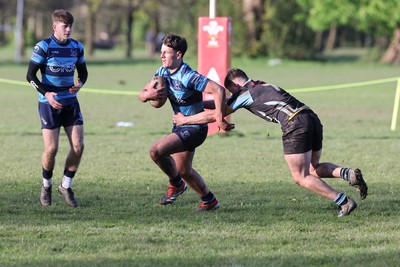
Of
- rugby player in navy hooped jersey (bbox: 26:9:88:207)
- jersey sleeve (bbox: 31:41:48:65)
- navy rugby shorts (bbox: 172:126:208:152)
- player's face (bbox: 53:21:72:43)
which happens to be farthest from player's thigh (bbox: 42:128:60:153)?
navy rugby shorts (bbox: 172:126:208:152)

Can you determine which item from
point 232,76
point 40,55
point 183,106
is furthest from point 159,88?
point 40,55

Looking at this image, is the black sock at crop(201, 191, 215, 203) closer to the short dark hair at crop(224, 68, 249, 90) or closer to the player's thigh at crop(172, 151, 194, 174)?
the player's thigh at crop(172, 151, 194, 174)

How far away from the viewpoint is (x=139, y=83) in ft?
124

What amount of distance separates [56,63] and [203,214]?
2.27 m

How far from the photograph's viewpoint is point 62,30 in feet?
33.2

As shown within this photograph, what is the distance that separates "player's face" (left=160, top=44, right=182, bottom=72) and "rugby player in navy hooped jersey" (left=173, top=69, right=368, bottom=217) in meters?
0.50

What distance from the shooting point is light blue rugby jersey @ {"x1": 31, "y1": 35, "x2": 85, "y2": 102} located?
33.5ft

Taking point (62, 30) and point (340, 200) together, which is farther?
point (62, 30)

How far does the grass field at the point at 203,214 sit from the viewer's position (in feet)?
25.6

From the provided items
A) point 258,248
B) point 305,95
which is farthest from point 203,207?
point 305,95

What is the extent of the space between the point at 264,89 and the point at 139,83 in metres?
28.5

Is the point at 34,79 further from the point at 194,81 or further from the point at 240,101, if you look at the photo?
the point at 240,101

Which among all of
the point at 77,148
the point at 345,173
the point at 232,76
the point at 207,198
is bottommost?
the point at 207,198

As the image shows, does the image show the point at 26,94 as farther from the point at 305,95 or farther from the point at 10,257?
the point at 10,257
